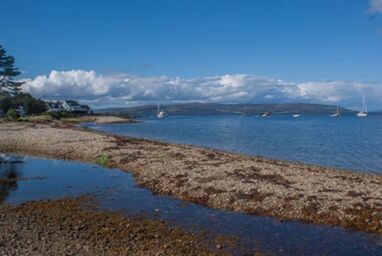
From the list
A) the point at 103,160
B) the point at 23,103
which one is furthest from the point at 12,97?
the point at 103,160

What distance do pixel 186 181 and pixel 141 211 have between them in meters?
5.61

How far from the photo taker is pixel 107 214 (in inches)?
727

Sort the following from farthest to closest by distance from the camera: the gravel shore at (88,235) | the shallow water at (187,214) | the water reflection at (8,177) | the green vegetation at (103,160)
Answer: the green vegetation at (103,160) → the water reflection at (8,177) → the shallow water at (187,214) → the gravel shore at (88,235)

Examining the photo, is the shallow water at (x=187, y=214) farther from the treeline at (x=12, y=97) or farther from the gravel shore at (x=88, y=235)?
the treeline at (x=12, y=97)

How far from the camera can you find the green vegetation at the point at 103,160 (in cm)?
3457

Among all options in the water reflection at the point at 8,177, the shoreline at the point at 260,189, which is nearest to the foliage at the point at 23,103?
the water reflection at the point at 8,177

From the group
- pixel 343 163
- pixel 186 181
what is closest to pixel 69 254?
pixel 186 181

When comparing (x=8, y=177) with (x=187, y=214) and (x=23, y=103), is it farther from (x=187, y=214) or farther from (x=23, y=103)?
(x=23, y=103)

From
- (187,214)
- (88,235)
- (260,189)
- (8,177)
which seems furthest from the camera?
(8,177)

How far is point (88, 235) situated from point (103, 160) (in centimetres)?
2130

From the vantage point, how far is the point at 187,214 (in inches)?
740

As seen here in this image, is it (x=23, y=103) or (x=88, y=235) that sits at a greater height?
(x=23, y=103)

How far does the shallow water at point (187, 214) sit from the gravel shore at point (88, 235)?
4.45 feet

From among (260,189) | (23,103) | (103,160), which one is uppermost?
(23,103)
